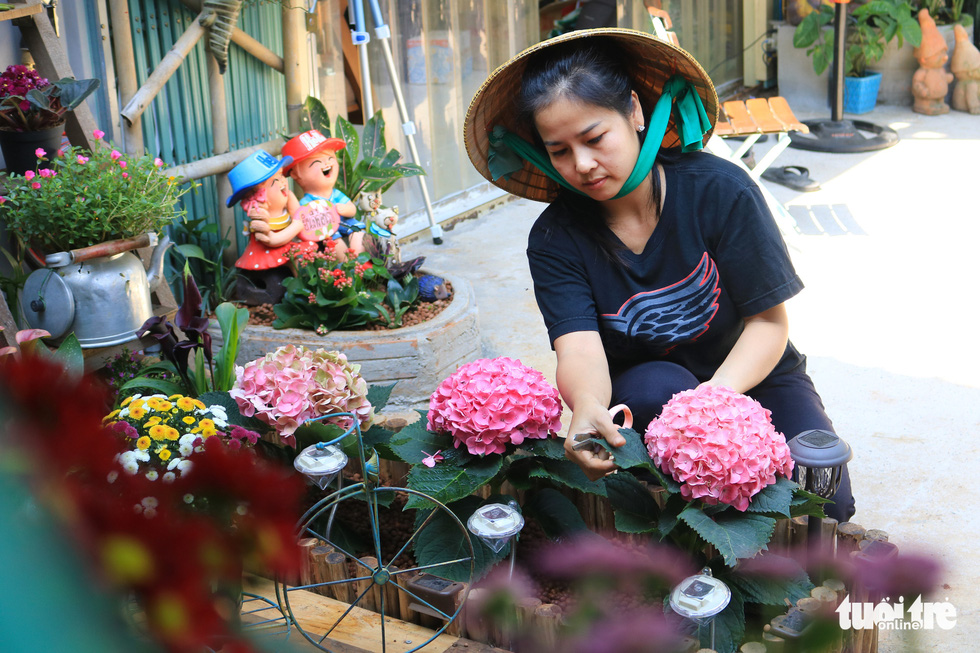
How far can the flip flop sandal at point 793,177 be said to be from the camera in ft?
20.5

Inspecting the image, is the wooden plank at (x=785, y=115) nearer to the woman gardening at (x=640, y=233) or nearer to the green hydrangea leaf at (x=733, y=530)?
the woman gardening at (x=640, y=233)

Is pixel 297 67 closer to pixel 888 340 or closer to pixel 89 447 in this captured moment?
pixel 888 340

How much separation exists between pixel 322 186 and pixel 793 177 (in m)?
3.88

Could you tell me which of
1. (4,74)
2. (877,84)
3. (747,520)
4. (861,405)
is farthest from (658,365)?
(877,84)

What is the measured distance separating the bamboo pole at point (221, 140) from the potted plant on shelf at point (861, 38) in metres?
6.04

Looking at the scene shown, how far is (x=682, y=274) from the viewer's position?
2.14 metres

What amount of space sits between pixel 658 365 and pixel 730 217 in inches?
14.8

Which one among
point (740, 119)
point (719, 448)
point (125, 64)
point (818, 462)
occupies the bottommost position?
point (818, 462)

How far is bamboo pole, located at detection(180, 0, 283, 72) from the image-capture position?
3721 millimetres

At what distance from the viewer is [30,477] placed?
1.16 ft

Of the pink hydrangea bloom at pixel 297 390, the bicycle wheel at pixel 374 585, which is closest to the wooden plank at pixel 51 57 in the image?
the pink hydrangea bloom at pixel 297 390

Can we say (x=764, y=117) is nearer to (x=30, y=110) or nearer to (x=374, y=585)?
(x=30, y=110)

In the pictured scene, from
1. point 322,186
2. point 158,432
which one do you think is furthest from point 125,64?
point 158,432

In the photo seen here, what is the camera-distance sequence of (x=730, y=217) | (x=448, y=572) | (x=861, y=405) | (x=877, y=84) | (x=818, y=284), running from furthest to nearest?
(x=877, y=84) → (x=818, y=284) → (x=861, y=405) → (x=730, y=217) → (x=448, y=572)
